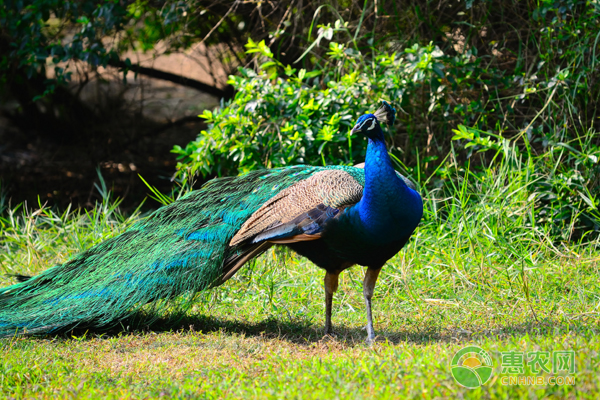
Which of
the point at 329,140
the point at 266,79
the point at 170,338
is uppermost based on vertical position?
the point at 266,79

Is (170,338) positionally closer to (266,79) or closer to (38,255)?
(38,255)

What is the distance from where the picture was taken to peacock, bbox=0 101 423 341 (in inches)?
133

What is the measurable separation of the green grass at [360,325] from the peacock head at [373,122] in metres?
1.20

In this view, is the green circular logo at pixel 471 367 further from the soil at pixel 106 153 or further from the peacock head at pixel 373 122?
the soil at pixel 106 153

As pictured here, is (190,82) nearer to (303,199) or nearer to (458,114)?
(458,114)

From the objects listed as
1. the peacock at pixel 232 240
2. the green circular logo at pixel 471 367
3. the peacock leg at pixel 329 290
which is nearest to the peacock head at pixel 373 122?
the peacock at pixel 232 240

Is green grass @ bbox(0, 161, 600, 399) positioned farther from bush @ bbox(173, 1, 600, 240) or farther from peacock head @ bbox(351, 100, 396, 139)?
peacock head @ bbox(351, 100, 396, 139)

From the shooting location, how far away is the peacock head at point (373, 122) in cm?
344

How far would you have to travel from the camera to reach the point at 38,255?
5508mm

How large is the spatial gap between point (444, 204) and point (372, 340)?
2571 millimetres

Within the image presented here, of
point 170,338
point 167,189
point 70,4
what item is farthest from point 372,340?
point 167,189

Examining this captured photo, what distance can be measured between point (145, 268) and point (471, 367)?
216 centimetres

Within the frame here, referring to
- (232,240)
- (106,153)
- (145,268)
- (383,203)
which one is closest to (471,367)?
(383,203)

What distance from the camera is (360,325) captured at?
161 inches
